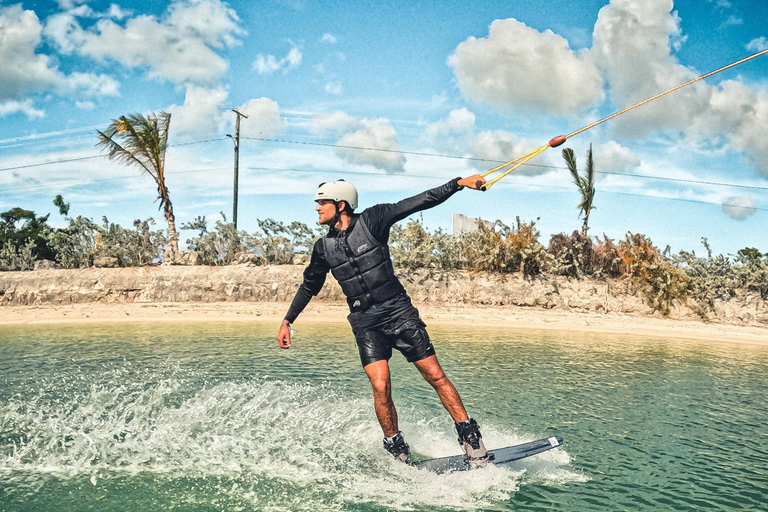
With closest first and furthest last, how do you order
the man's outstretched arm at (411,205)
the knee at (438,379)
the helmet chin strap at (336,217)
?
the man's outstretched arm at (411,205) → the knee at (438,379) → the helmet chin strap at (336,217)

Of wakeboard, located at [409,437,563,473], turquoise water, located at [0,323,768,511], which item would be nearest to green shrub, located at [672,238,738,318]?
turquoise water, located at [0,323,768,511]

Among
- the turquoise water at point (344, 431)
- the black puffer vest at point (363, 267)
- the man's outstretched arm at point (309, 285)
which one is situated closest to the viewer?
the turquoise water at point (344, 431)

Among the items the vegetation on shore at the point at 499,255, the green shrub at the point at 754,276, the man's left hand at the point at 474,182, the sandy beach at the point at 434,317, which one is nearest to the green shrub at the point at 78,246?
the vegetation on shore at the point at 499,255

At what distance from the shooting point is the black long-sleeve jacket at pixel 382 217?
440cm

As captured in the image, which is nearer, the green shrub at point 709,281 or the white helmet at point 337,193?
the white helmet at point 337,193

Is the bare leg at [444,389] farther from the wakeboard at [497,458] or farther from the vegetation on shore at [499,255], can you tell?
the vegetation on shore at [499,255]

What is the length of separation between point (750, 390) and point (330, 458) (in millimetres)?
6909

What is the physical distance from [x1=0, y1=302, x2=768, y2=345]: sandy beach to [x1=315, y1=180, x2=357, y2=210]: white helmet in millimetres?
10904

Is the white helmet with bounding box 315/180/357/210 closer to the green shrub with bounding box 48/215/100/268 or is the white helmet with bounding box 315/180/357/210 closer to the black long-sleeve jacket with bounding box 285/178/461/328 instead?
the black long-sleeve jacket with bounding box 285/178/461/328

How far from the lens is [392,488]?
4.25 m

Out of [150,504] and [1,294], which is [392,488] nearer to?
[150,504]

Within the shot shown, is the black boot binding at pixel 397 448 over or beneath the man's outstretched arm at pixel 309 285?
beneath

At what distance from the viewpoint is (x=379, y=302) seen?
183 inches

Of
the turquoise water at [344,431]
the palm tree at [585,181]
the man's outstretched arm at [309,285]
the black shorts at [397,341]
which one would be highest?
the palm tree at [585,181]
